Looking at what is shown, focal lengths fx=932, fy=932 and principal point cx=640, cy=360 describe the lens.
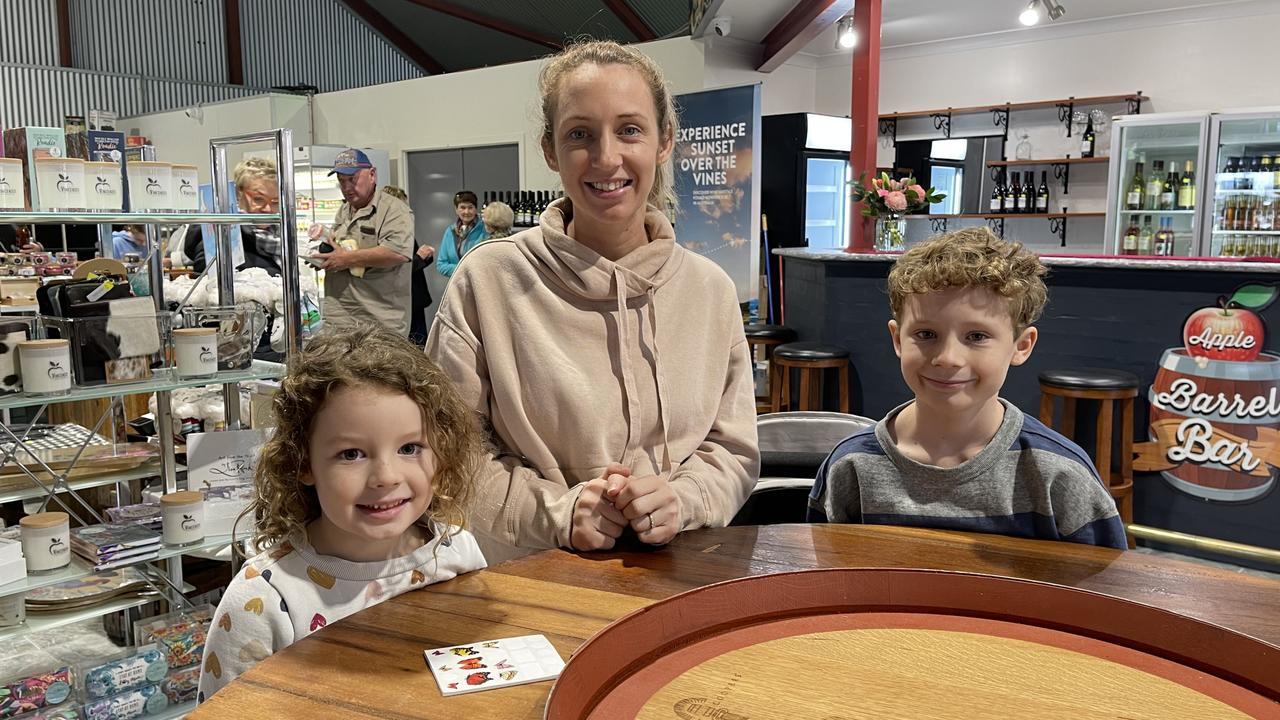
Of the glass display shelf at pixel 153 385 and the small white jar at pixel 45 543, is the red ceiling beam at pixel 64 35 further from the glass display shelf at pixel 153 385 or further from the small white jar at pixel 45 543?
the small white jar at pixel 45 543

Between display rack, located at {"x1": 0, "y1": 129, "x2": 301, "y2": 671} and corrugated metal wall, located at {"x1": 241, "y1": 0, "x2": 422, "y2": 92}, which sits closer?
display rack, located at {"x1": 0, "y1": 129, "x2": 301, "y2": 671}

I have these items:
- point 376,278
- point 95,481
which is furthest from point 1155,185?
point 95,481

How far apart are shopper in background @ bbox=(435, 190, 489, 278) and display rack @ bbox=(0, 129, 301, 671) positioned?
4289mm

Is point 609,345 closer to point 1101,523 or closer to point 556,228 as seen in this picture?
point 556,228

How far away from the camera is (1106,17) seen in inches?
310

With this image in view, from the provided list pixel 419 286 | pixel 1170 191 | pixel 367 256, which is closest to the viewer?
pixel 367 256

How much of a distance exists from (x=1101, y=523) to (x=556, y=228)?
977 millimetres

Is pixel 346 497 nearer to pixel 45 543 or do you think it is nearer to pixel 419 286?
pixel 45 543

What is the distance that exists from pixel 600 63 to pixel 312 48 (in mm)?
15916

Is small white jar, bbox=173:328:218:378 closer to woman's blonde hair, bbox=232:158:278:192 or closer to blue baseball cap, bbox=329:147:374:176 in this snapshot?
woman's blonde hair, bbox=232:158:278:192

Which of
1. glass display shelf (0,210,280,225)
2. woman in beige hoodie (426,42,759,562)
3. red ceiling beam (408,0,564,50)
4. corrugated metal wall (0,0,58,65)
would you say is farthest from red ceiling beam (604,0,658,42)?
woman in beige hoodie (426,42,759,562)

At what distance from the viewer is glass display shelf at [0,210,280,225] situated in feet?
7.57

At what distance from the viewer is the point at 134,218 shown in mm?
2516

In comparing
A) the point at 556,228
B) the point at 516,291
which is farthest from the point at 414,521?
the point at 556,228
